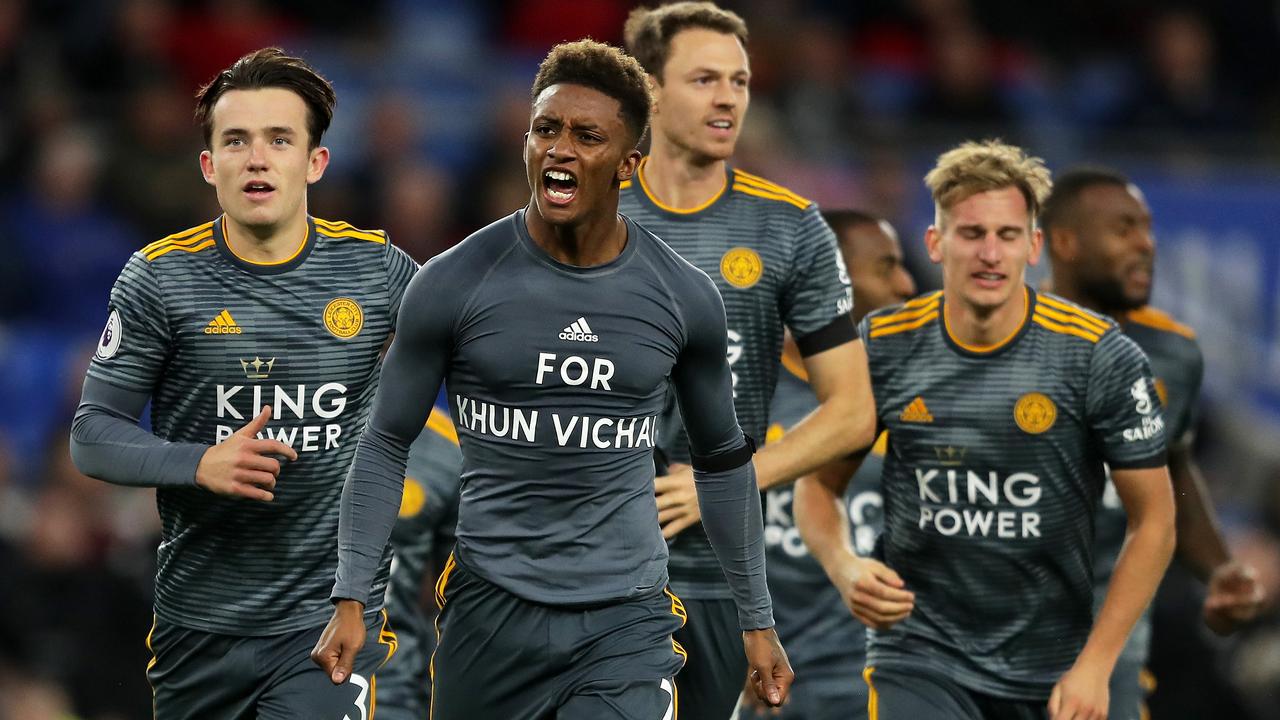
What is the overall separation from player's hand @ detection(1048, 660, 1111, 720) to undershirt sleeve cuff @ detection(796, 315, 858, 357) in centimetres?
126

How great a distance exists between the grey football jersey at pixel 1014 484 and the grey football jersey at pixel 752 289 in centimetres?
41

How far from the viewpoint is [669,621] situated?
17.6 feet

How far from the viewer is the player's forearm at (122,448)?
17.6ft

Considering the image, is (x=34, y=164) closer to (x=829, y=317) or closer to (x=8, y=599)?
(x=8, y=599)

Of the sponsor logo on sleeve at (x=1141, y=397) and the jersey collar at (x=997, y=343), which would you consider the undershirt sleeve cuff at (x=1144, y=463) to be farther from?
the jersey collar at (x=997, y=343)

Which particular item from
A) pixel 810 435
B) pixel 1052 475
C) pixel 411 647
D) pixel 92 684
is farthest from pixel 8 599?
pixel 1052 475

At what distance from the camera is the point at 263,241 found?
5805 mm

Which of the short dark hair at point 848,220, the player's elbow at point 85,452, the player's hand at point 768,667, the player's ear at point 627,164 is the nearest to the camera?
the player's ear at point 627,164

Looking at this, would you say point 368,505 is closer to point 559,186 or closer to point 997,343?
point 559,186

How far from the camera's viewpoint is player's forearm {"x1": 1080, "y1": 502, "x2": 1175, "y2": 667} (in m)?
6.12

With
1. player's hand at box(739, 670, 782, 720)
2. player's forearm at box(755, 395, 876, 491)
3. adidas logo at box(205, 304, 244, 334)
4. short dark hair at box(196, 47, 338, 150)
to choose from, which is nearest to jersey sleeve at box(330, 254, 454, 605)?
adidas logo at box(205, 304, 244, 334)

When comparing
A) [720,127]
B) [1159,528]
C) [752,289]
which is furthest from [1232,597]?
[720,127]

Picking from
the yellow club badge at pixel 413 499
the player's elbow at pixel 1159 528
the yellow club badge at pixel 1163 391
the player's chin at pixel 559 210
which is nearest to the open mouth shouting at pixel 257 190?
→ the player's chin at pixel 559 210

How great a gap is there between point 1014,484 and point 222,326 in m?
2.50
